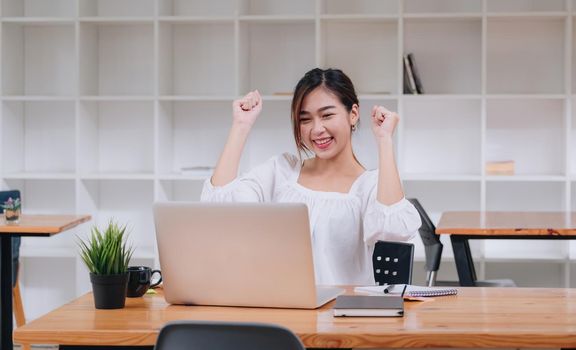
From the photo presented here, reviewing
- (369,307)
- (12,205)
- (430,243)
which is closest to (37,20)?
(12,205)

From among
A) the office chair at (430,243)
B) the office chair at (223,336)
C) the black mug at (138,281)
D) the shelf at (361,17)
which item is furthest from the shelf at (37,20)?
the office chair at (223,336)

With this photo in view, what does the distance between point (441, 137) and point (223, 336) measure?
405 cm

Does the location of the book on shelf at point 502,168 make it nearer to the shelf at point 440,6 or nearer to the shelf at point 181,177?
the shelf at point 440,6

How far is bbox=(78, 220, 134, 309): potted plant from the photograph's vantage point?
7.24 feet

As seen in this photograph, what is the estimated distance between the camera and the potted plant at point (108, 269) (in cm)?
221

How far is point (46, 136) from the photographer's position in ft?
18.8

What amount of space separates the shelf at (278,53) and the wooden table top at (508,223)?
1426 millimetres

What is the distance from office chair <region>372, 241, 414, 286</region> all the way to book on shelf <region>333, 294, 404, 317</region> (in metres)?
0.57

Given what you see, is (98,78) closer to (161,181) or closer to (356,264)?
(161,181)

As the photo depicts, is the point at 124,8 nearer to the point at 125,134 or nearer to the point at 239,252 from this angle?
the point at 125,134

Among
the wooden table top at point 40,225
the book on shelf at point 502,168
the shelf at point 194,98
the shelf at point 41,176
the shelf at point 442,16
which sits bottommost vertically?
the wooden table top at point 40,225

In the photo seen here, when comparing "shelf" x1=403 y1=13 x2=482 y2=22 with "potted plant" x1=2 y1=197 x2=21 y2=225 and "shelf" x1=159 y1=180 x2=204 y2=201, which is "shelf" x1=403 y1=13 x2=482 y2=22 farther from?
"potted plant" x1=2 y1=197 x2=21 y2=225

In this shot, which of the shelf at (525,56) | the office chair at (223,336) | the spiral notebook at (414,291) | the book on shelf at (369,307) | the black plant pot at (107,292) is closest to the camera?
the office chair at (223,336)

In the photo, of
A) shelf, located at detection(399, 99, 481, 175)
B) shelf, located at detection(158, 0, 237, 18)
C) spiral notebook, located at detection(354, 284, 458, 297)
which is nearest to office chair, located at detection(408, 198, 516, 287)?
shelf, located at detection(399, 99, 481, 175)
